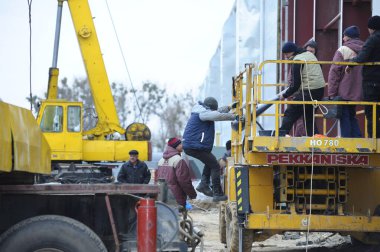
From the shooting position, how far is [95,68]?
23797 millimetres

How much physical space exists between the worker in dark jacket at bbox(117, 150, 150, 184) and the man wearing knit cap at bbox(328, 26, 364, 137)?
672 cm

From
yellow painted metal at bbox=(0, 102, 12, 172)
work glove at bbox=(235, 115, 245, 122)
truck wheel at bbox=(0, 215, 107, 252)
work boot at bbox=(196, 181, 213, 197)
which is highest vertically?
work glove at bbox=(235, 115, 245, 122)

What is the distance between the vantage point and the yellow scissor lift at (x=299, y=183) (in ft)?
37.6

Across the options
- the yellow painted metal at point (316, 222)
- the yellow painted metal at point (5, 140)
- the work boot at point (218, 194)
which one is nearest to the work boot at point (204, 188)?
the work boot at point (218, 194)

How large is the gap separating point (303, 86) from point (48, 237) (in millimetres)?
5652

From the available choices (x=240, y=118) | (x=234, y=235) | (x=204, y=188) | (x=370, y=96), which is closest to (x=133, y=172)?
(x=204, y=188)

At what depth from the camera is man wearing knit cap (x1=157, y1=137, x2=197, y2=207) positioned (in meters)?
13.6

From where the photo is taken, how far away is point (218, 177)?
44.9 ft

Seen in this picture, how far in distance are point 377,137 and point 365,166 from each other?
1.56 ft

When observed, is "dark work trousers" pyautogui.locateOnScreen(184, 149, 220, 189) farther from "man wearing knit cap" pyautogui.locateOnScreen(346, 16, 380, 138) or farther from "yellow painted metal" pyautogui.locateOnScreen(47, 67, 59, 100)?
"yellow painted metal" pyautogui.locateOnScreen(47, 67, 59, 100)

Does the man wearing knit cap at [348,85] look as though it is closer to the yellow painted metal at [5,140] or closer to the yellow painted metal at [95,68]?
the yellow painted metal at [5,140]

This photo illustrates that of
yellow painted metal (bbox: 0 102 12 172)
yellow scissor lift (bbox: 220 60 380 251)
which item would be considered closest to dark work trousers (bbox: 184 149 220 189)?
yellow scissor lift (bbox: 220 60 380 251)

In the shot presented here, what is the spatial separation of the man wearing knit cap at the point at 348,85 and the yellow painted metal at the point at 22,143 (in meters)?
5.09

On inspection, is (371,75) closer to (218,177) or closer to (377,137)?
(377,137)
